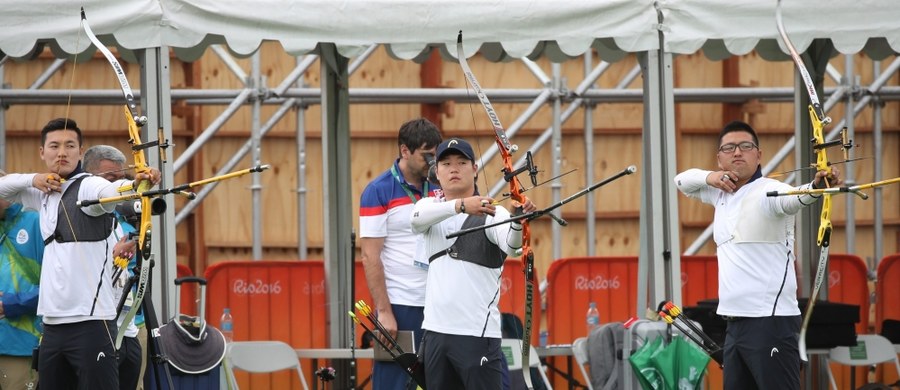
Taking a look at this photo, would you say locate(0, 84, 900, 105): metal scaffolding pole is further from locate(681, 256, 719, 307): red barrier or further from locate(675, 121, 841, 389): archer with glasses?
locate(675, 121, 841, 389): archer with glasses

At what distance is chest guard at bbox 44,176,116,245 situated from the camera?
6.21 meters

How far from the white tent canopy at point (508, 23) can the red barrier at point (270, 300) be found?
1.82 meters

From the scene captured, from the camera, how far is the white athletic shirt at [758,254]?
6238 mm

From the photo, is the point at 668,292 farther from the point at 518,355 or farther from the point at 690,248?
the point at 690,248

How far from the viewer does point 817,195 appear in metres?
5.80

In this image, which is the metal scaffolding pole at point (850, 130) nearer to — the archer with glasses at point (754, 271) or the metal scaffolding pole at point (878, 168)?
the metal scaffolding pole at point (878, 168)

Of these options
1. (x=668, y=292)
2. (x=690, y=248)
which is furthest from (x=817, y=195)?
(x=690, y=248)

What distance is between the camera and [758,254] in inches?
249

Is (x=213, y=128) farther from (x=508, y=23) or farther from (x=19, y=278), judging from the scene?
(x=508, y=23)

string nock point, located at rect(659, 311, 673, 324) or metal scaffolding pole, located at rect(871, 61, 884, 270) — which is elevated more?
metal scaffolding pole, located at rect(871, 61, 884, 270)

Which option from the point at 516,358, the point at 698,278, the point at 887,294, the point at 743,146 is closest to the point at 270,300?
the point at 516,358

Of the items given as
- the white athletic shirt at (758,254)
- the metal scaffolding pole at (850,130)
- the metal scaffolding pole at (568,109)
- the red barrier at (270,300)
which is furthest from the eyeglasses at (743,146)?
the metal scaffolding pole at (850,130)

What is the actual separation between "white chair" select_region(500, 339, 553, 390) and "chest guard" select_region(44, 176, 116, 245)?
238 centimetres

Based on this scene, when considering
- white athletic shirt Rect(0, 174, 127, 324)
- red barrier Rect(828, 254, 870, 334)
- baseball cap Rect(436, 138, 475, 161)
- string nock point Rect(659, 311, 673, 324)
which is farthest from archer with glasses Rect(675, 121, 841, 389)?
white athletic shirt Rect(0, 174, 127, 324)
